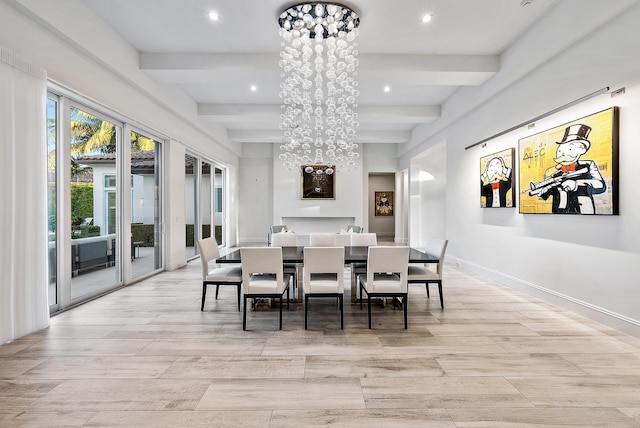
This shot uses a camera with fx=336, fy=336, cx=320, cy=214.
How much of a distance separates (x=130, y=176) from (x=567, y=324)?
6.07 meters

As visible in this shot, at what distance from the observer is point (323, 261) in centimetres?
337

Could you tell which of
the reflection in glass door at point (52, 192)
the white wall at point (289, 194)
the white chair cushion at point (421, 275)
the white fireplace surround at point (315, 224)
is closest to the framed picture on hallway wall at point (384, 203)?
the white wall at point (289, 194)

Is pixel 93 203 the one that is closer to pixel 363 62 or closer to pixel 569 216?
pixel 363 62

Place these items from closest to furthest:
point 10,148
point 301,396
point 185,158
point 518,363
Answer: point 301,396 < point 518,363 < point 10,148 < point 185,158

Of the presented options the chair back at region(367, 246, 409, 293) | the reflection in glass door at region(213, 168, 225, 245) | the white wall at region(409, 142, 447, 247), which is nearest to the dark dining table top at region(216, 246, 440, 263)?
the chair back at region(367, 246, 409, 293)

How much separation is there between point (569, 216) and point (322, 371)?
130 inches

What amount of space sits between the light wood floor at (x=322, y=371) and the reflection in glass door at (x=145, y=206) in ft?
6.34

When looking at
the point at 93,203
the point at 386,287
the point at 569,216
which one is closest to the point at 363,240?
the point at 386,287

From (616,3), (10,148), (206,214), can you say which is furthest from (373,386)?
(206,214)

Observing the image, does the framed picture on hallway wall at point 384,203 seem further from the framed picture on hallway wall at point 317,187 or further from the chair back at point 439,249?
the chair back at point 439,249

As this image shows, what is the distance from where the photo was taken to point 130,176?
527cm

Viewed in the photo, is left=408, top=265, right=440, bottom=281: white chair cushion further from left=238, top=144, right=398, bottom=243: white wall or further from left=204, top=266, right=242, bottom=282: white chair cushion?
left=238, top=144, right=398, bottom=243: white wall

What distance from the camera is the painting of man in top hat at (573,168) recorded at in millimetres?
3256

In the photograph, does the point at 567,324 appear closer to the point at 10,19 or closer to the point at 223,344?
the point at 223,344
